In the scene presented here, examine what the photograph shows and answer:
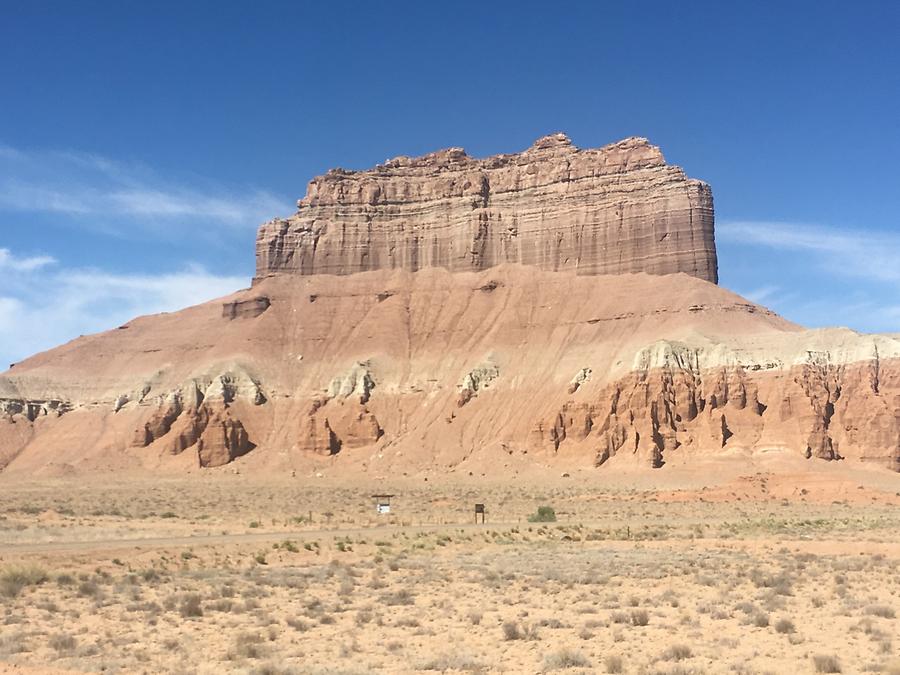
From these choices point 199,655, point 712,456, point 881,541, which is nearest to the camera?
point 199,655

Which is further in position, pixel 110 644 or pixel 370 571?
pixel 370 571

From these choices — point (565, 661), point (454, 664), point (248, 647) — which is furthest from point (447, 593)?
point (565, 661)

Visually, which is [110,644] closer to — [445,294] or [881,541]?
[881,541]

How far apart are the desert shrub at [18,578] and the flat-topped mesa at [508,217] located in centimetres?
8156

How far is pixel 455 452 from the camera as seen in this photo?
269 ft

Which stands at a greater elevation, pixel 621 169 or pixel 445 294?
pixel 621 169

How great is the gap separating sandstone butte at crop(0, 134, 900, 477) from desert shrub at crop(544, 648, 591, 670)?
198ft

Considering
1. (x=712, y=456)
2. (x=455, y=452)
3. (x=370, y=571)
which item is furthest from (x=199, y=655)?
(x=455, y=452)

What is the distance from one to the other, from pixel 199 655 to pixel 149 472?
75814mm

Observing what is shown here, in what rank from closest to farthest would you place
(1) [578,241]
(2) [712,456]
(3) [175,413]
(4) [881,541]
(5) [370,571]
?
(5) [370,571], (4) [881,541], (2) [712,456], (3) [175,413], (1) [578,241]

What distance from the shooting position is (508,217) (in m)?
107

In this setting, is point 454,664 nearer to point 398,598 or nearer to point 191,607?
point 398,598

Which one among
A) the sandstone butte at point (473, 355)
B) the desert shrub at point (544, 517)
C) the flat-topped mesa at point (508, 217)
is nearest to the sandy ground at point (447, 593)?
the desert shrub at point (544, 517)

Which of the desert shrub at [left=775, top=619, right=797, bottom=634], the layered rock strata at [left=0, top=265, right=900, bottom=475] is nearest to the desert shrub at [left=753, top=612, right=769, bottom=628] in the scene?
the desert shrub at [left=775, top=619, right=797, bottom=634]
